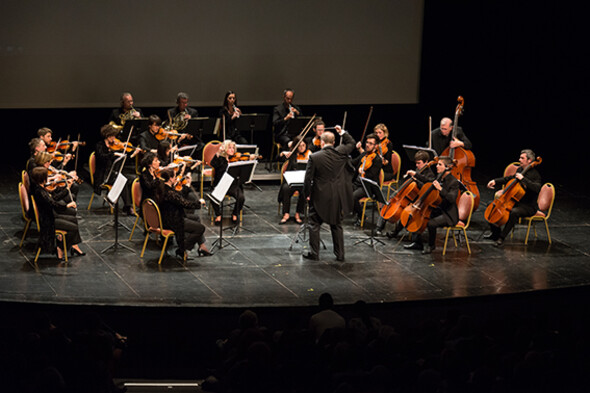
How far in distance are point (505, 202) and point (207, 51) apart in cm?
571

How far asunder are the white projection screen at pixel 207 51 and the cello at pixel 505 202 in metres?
4.79

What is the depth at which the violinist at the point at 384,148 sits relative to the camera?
10.3 m

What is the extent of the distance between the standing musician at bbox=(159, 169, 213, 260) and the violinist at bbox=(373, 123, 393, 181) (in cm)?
278

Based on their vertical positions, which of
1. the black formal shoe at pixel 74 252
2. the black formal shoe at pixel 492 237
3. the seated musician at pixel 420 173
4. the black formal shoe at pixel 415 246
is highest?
the seated musician at pixel 420 173

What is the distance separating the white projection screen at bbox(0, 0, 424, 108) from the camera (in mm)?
12383

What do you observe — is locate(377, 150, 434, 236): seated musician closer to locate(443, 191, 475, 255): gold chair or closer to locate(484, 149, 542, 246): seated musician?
locate(443, 191, 475, 255): gold chair

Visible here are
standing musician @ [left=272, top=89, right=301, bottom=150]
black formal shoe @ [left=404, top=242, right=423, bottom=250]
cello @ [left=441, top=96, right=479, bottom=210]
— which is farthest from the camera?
standing musician @ [left=272, top=89, right=301, bottom=150]

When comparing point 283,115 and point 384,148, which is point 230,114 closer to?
point 283,115

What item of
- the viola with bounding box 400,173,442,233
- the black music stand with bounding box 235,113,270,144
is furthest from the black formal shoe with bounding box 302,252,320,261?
the black music stand with bounding box 235,113,270,144

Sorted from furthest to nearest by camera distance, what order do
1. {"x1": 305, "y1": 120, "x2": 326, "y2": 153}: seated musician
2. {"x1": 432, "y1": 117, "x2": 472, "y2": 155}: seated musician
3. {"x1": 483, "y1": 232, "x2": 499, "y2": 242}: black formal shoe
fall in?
{"x1": 305, "y1": 120, "x2": 326, "y2": 153}: seated musician, {"x1": 432, "y1": 117, "x2": 472, "y2": 155}: seated musician, {"x1": 483, "y1": 232, "x2": 499, "y2": 242}: black formal shoe

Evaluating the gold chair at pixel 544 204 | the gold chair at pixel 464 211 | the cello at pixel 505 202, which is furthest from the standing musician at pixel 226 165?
the gold chair at pixel 544 204

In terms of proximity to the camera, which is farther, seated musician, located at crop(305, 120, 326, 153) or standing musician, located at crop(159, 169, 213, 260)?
seated musician, located at crop(305, 120, 326, 153)

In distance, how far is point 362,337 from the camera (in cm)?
556

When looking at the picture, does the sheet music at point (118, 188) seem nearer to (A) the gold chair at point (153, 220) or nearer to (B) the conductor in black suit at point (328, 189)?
(A) the gold chair at point (153, 220)
